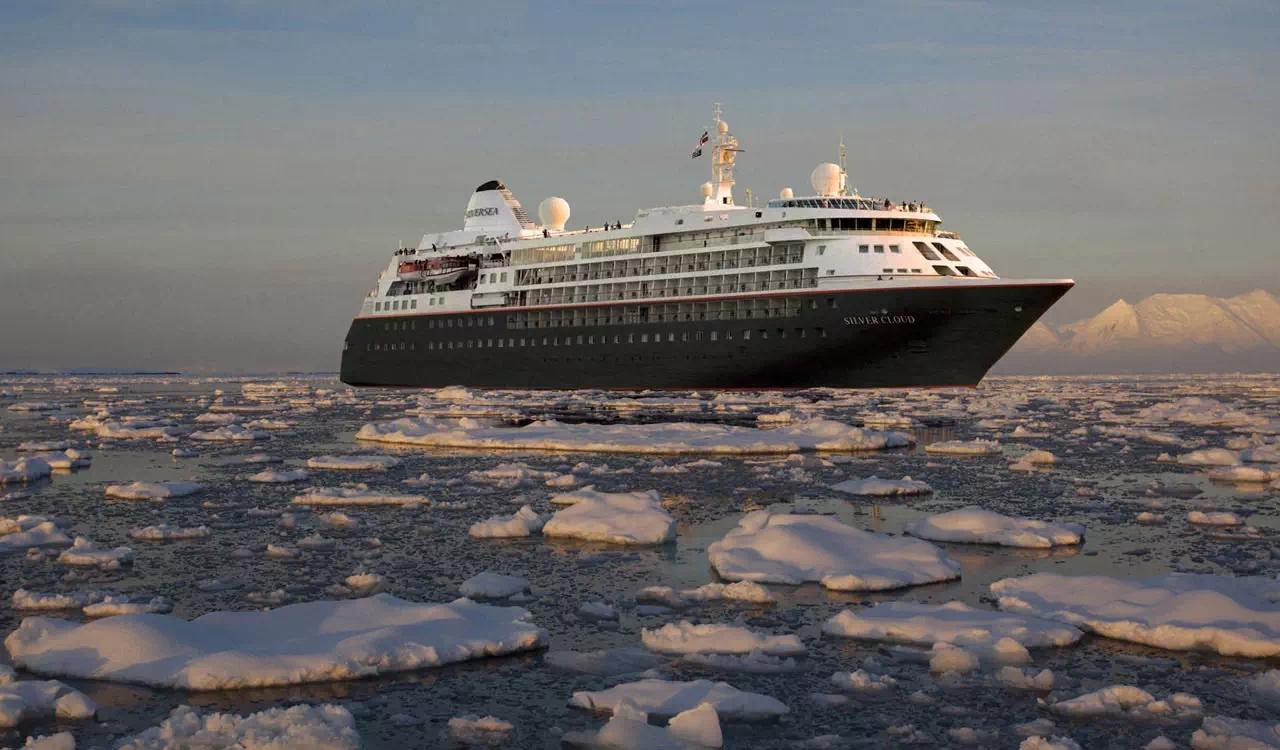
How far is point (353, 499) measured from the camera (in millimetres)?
16891

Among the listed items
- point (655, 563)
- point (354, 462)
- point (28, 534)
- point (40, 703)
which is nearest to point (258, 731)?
point (40, 703)

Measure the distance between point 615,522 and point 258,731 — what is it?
25.4 feet

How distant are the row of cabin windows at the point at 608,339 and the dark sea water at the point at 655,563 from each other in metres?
24.2

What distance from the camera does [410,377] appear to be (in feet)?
243

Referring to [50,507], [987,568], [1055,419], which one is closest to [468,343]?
[1055,419]

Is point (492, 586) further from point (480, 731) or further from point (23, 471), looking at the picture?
point (23, 471)

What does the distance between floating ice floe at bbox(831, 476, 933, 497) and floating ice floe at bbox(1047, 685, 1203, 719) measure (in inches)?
422

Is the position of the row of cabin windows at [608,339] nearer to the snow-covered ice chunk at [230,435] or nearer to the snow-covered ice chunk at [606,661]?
the snow-covered ice chunk at [230,435]

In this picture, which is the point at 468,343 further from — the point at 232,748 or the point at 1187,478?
the point at 232,748

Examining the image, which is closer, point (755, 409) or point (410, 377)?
point (755, 409)

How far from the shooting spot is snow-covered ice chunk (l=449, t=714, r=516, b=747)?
657 cm

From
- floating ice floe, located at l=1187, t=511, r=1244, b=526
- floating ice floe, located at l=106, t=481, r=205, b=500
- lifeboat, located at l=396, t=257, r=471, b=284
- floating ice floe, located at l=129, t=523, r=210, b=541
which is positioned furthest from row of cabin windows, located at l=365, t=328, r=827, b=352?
floating ice floe, located at l=129, t=523, r=210, b=541

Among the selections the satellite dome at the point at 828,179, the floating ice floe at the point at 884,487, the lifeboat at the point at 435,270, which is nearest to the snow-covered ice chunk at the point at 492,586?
the floating ice floe at the point at 884,487

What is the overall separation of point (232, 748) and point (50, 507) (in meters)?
12.3
